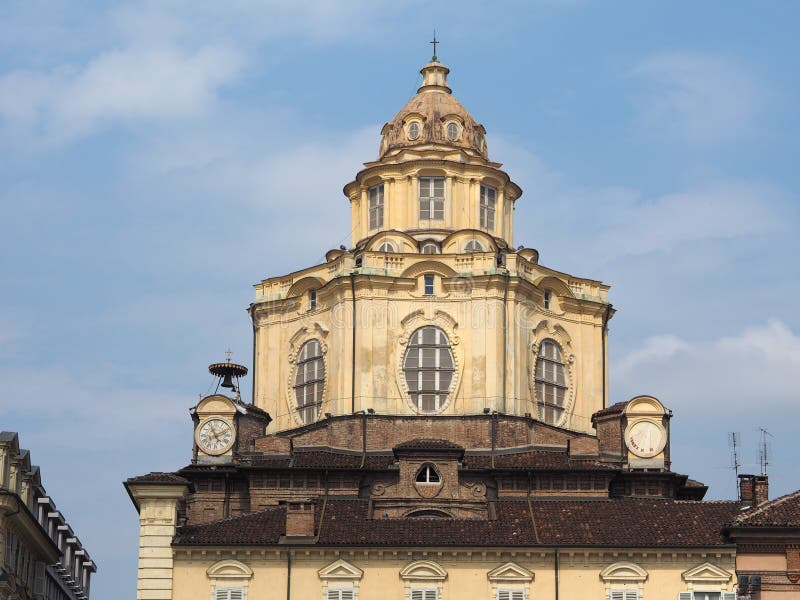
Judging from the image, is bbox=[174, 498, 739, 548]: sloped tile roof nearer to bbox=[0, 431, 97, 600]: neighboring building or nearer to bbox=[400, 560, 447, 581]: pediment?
bbox=[400, 560, 447, 581]: pediment

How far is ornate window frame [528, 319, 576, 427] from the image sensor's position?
4377 inches

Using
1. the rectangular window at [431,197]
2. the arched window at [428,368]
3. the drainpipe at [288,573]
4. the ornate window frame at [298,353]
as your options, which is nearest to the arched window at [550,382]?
the arched window at [428,368]

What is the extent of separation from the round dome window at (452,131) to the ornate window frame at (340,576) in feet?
119

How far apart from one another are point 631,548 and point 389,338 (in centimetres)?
2422

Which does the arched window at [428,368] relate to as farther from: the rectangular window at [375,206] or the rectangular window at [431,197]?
the rectangular window at [375,206]

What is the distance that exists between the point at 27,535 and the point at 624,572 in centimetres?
2680

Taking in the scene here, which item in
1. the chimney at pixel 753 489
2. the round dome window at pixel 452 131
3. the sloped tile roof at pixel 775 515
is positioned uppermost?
the round dome window at pixel 452 131

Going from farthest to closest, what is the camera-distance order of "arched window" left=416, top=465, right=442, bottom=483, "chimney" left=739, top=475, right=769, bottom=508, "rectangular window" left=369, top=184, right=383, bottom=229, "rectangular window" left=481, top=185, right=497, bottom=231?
"rectangular window" left=369, top=184, right=383, bottom=229, "rectangular window" left=481, top=185, right=497, bottom=231, "arched window" left=416, top=465, right=442, bottom=483, "chimney" left=739, top=475, right=769, bottom=508

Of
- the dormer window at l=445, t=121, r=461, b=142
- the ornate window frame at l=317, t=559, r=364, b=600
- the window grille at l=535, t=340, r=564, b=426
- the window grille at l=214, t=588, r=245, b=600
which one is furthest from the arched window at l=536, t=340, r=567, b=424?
the window grille at l=214, t=588, r=245, b=600

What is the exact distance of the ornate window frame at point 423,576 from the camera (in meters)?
88.9

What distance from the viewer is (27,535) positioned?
309 feet

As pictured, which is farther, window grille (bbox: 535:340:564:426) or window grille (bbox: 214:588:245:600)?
window grille (bbox: 535:340:564:426)

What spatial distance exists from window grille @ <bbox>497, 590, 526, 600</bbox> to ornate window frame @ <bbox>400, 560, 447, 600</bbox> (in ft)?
7.99

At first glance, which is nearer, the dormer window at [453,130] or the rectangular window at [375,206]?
the rectangular window at [375,206]
